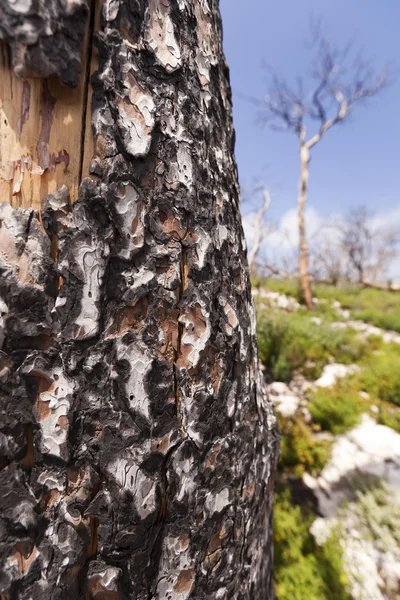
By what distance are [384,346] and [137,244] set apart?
693cm

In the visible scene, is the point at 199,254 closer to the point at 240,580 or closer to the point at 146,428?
the point at 146,428

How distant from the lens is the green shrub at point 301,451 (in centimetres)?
294

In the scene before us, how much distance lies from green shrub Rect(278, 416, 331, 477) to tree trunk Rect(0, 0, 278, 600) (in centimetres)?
239

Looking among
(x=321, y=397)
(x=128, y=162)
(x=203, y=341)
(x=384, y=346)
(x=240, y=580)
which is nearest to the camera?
(x=128, y=162)

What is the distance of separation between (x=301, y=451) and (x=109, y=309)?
9.90 feet

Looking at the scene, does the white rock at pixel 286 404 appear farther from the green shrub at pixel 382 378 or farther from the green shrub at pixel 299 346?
the green shrub at pixel 382 378

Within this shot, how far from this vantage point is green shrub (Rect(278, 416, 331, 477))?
2939 millimetres

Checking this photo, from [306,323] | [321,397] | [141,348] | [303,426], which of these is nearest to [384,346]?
[306,323]

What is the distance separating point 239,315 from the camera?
94 centimetres

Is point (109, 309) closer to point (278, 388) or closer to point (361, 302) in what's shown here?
point (278, 388)

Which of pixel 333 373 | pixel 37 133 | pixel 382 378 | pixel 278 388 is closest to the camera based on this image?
A: pixel 37 133

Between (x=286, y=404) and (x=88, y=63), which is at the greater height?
(x=88, y=63)

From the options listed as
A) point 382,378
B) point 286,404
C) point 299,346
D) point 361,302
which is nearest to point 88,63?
point 286,404

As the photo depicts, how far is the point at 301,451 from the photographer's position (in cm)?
→ 301
